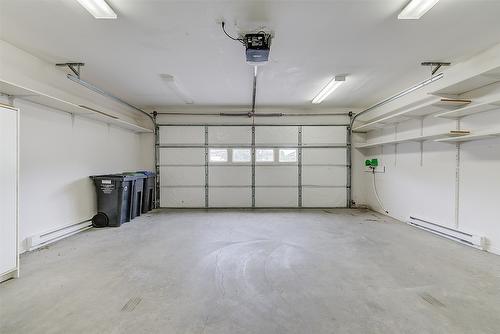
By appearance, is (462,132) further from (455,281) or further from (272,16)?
(272,16)

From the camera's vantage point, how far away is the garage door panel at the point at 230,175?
643 centimetres

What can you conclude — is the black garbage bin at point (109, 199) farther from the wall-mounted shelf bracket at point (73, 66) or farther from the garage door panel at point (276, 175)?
the garage door panel at point (276, 175)

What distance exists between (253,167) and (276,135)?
112 centimetres

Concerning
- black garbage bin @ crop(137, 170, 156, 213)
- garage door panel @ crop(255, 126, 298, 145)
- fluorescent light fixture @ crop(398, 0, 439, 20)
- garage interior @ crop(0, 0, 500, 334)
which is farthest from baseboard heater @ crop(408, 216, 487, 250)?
black garbage bin @ crop(137, 170, 156, 213)

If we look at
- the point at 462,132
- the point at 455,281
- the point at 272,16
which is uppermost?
the point at 272,16

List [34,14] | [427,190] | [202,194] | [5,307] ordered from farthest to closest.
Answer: [202,194] → [427,190] → [34,14] → [5,307]

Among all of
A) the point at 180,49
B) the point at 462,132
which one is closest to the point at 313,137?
the point at 462,132

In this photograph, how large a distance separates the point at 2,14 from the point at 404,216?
22.9ft

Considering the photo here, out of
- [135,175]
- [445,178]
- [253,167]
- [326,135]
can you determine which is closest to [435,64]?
[445,178]

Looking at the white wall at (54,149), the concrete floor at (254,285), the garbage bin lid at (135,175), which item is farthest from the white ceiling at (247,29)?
the concrete floor at (254,285)

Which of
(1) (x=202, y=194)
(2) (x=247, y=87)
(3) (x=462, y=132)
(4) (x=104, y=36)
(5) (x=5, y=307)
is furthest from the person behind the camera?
(1) (x=202, y=194)

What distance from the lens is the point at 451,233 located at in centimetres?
368

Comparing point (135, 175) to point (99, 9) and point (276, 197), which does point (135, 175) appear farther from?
point (276, 197)

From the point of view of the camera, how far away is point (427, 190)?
4.29m
